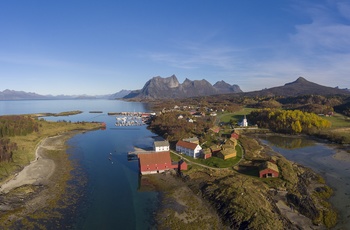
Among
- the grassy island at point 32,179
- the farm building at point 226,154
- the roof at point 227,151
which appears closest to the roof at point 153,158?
the farm building at point 226,154

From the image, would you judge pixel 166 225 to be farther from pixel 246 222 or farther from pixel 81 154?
pixel 81 154

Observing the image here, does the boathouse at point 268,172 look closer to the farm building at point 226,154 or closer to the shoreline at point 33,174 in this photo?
the farm building at point 226,154

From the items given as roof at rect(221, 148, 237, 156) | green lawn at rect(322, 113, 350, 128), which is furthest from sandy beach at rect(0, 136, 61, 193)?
green lawn at rect(322, 113, 350, 128)

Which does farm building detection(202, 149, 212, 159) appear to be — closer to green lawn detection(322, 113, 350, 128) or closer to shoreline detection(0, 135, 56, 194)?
shoreline detection(0, 135, 56, 194)

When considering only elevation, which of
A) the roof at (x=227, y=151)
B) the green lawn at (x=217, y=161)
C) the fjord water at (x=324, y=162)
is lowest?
the fjord water at (x=324, y=162)

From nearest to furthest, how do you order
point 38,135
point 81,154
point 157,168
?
1. point 157,168
2. point 81,154
3. point 38,135

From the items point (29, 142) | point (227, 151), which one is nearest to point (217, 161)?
point (227, 151)

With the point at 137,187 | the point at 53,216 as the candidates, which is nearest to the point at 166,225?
the point at 137,187
